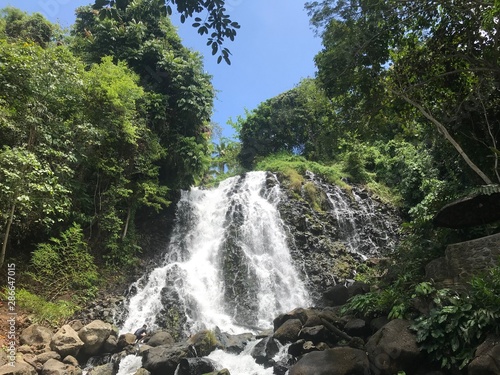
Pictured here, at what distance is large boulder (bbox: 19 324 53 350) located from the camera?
777 centimetres

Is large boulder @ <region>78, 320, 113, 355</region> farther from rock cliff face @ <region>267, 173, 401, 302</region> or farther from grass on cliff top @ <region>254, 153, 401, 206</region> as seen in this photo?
grass on cliff top @ <region>254, 153, 401, 206</region>

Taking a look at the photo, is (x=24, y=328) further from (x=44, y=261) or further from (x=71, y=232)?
(x=71, y=232)

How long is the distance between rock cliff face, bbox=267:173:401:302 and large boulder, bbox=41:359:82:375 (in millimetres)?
7731

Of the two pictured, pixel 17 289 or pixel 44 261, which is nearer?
pixel 17 289

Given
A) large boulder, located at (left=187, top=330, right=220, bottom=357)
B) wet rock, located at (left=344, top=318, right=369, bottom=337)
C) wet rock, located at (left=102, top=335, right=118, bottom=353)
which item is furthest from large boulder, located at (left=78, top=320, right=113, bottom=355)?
wet rock, located at (left=344, top=318, right=369, bottom=337)

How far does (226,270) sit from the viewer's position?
523 inches

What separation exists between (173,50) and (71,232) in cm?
1095

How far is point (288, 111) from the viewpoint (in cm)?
2470

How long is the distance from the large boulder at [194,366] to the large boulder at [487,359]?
4.91m

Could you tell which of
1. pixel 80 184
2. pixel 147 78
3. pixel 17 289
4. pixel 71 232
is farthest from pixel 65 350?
pixel 147 78

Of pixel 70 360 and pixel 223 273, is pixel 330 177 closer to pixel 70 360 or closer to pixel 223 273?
pixel 223 273

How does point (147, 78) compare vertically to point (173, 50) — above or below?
below

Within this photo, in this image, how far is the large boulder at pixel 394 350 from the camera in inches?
213
